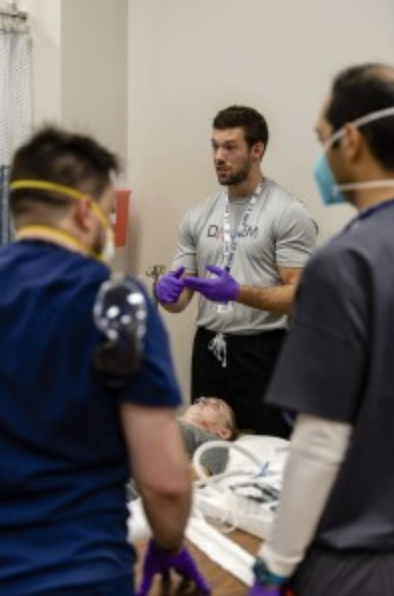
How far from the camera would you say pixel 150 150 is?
3637mm

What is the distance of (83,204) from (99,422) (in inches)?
12.2

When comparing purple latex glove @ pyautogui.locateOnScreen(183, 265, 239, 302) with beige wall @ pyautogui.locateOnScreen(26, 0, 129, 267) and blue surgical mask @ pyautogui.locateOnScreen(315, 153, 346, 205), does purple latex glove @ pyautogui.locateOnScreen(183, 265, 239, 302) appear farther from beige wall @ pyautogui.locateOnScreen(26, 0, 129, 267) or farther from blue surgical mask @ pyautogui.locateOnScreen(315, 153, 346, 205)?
blue surgical mask @ pyautogui.locateOnScreen(315, 153, 346, 205)

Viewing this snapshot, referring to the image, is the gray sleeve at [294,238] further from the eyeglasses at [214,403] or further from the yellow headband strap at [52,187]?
the yellow headband strap at [52,187]

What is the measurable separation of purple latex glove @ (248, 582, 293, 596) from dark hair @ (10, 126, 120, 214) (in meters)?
0.66

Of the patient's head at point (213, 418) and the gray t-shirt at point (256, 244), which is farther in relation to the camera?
the gray t-shirt at point (256, 244)

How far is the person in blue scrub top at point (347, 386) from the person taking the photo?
952 mm

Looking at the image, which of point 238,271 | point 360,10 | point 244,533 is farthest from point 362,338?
point 360,10

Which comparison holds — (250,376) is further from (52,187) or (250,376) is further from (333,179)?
(52,187)

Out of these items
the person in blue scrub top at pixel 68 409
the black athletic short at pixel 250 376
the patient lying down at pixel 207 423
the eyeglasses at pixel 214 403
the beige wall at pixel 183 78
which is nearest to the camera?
the person in blue scrub top at pixel 68 409

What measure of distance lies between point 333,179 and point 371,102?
0.46 ft

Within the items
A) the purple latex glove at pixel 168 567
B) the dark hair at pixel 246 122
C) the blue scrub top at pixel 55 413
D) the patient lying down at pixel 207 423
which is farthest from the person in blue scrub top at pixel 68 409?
the dark hair at pixel 246 122

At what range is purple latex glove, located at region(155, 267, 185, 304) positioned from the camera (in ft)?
9.16

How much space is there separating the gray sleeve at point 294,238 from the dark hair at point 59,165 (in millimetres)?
1773

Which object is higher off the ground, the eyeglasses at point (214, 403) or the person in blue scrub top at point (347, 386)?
the person in blue scrub top at point (347, 386)
